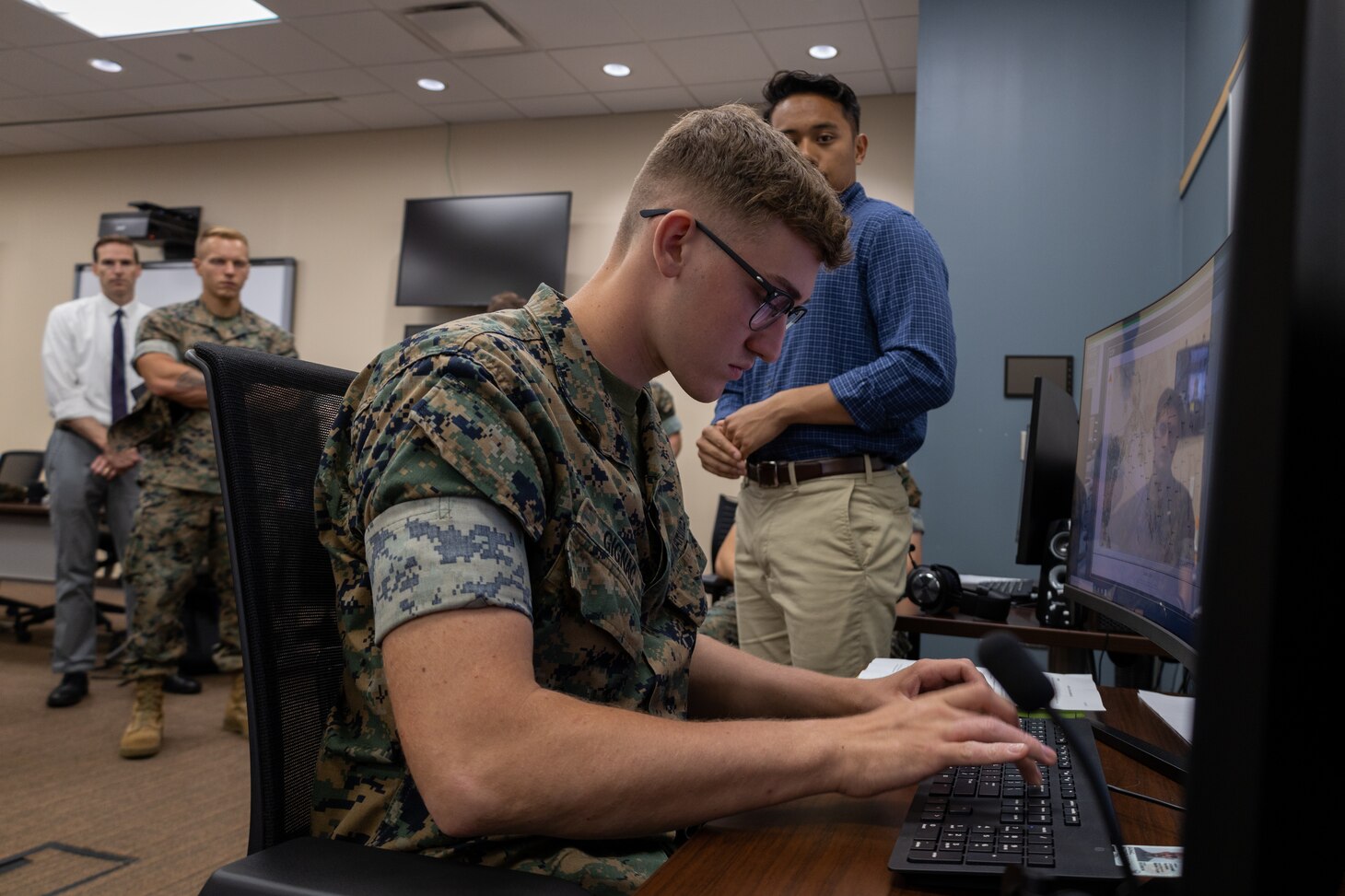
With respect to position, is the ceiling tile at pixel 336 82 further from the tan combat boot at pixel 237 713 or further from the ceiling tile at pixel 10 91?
the tan combat boot at pixel 237 713

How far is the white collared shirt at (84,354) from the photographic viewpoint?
150 inches

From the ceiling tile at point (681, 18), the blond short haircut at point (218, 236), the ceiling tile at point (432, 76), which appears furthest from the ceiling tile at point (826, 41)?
the blond short haircut at point (218, 236)

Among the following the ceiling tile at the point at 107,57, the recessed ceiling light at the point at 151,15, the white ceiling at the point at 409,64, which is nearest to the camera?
the white ceiling at the point at 409,64

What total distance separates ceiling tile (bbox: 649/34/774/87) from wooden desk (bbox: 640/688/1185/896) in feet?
13.3

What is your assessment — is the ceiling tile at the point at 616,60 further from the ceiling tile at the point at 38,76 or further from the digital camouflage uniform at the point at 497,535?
the digital camouflage uniform at the point at 497,535

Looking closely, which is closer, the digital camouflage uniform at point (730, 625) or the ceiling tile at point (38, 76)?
the digital camouflage uniform at point (730, 625)

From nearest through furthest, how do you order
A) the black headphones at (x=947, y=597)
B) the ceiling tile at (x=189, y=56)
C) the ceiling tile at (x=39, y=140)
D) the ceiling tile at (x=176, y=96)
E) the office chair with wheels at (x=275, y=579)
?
the office chair with wheels at (x=275, y=579) < the black headphones at (x=947, y=597) < the ceiling tile at (x=189, y=56) < the ceiling tile at (x=176, y=96) < the ceiling tile at (x=39, y=140)

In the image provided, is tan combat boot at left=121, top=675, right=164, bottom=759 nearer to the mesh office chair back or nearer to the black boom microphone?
the mesh office chair back

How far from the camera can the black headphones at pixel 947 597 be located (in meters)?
1.59

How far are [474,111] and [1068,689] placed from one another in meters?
4.99

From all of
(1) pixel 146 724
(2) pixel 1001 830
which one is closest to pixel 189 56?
(1) pixel 146 724

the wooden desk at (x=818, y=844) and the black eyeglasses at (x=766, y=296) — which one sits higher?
the black eyeglasses at (x=766, y=296)

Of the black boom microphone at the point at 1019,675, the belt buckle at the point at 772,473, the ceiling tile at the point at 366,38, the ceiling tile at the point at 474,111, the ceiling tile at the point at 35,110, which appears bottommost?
the black boom microphone at the point at 1019,675

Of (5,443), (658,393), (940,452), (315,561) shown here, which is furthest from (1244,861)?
(5,443)
